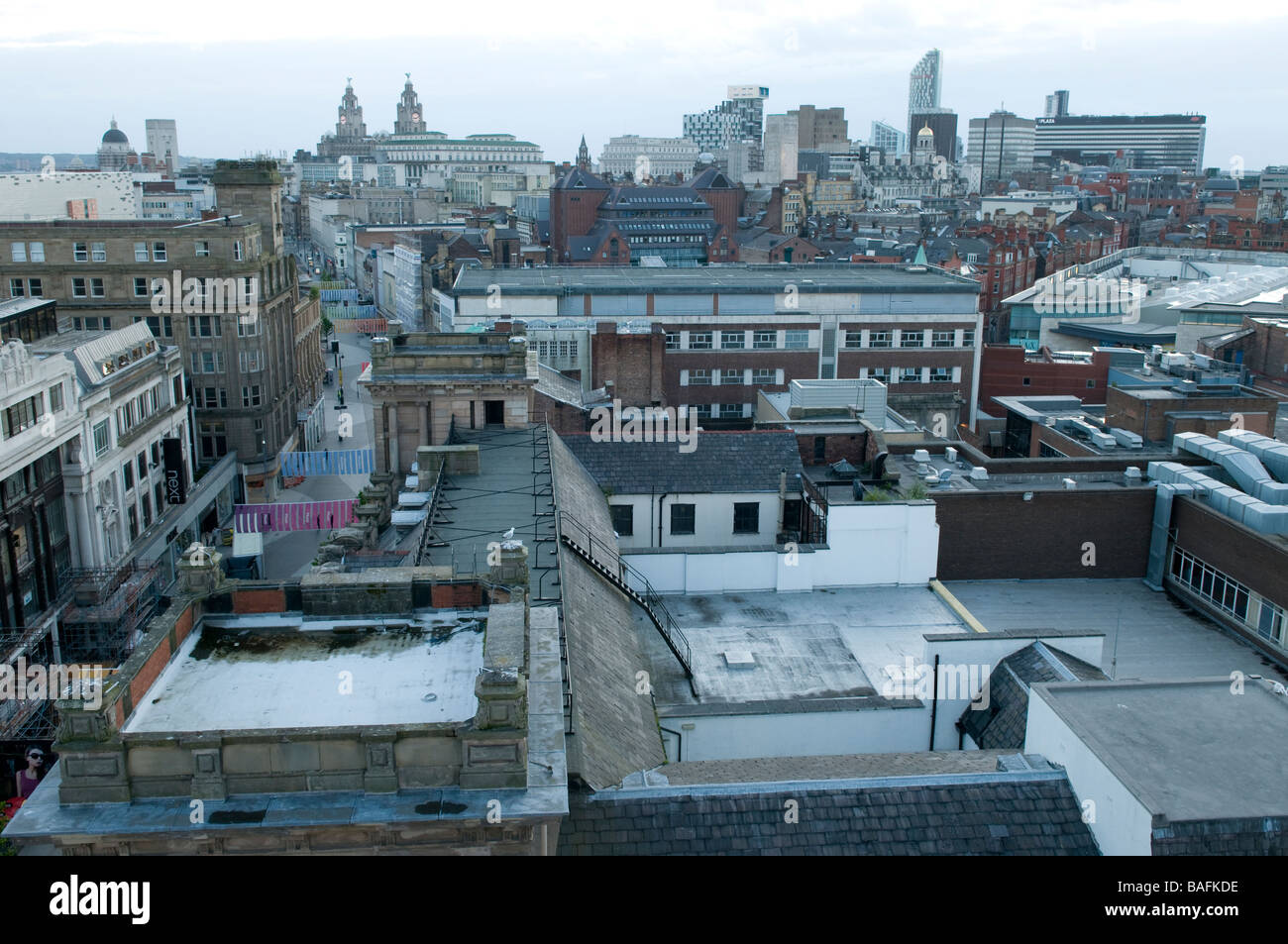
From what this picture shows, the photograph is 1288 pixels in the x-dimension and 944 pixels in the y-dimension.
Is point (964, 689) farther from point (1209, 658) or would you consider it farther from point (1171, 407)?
point (1171, 407)

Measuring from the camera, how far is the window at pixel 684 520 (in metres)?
39.6

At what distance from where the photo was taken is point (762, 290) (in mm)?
67312

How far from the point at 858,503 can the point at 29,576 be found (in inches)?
1184

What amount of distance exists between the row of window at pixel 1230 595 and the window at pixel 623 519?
19.0m

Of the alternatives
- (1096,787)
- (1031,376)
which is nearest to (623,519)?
(1096,787)

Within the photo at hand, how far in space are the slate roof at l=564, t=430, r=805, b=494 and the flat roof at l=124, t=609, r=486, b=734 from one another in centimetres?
2163

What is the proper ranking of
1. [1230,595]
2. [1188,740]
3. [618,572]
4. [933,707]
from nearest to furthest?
[1188,740]
[933,707]
[618,572]
[1230,595]

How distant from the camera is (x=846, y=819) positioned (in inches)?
695

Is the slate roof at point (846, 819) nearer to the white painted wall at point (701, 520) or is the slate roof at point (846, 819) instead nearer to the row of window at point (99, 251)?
the white painted wall at point (701, 520)

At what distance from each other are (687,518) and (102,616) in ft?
75.0

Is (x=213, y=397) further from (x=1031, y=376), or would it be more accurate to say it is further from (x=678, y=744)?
(x=1031, y=376)

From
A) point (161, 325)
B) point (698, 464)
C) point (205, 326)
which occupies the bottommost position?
point (698, 464)

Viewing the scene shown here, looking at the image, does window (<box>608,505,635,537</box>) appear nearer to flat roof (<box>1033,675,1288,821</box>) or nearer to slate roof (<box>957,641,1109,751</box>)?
slate roof (<box>957,641,1109,751</box>)
